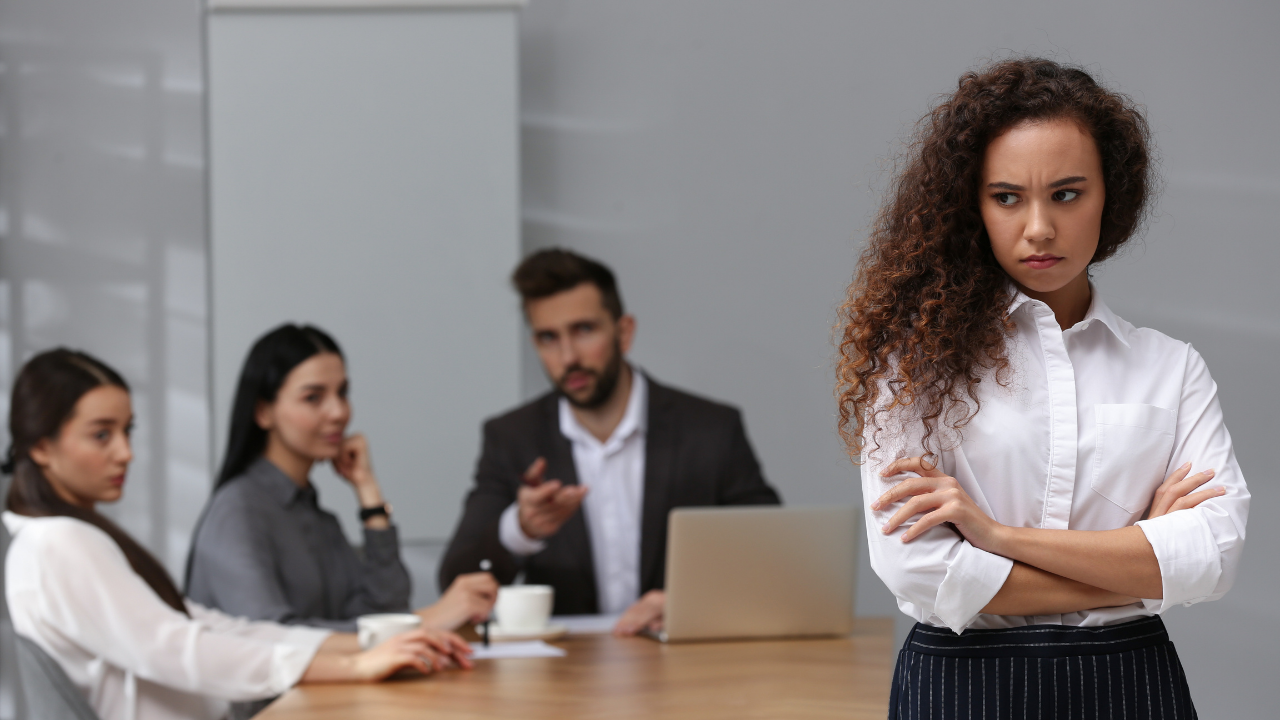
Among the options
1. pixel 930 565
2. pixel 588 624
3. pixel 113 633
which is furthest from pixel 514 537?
pixel 930 565

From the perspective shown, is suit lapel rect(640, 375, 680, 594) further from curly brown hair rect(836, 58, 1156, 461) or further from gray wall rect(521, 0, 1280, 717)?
curly brown hair rect(836, 58, 1156, 461)

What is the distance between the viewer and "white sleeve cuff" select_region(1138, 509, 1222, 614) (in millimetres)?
1341

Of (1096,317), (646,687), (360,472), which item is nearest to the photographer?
(1096,317)

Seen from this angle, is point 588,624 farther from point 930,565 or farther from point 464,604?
point 930,565

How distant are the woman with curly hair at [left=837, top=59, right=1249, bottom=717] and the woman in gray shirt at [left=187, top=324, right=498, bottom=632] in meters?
1.48

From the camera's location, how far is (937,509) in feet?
4.47

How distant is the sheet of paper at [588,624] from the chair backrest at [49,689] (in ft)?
3.81

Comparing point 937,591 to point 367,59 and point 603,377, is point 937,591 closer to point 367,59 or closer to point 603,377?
point 603,377

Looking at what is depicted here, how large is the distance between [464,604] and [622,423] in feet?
3.52

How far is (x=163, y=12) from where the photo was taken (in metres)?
4.13

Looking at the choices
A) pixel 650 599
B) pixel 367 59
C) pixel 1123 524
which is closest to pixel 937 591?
pixel 1123 524

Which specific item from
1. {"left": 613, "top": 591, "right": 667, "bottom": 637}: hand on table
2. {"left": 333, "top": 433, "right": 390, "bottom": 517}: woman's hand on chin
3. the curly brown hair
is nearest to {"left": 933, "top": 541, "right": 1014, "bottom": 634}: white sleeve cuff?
the curly brown hair

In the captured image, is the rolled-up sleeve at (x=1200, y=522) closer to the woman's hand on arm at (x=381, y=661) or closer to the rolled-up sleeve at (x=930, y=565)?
the rolled-up sleeve at (x=930, y=565)

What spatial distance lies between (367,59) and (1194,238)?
10.2 feet
